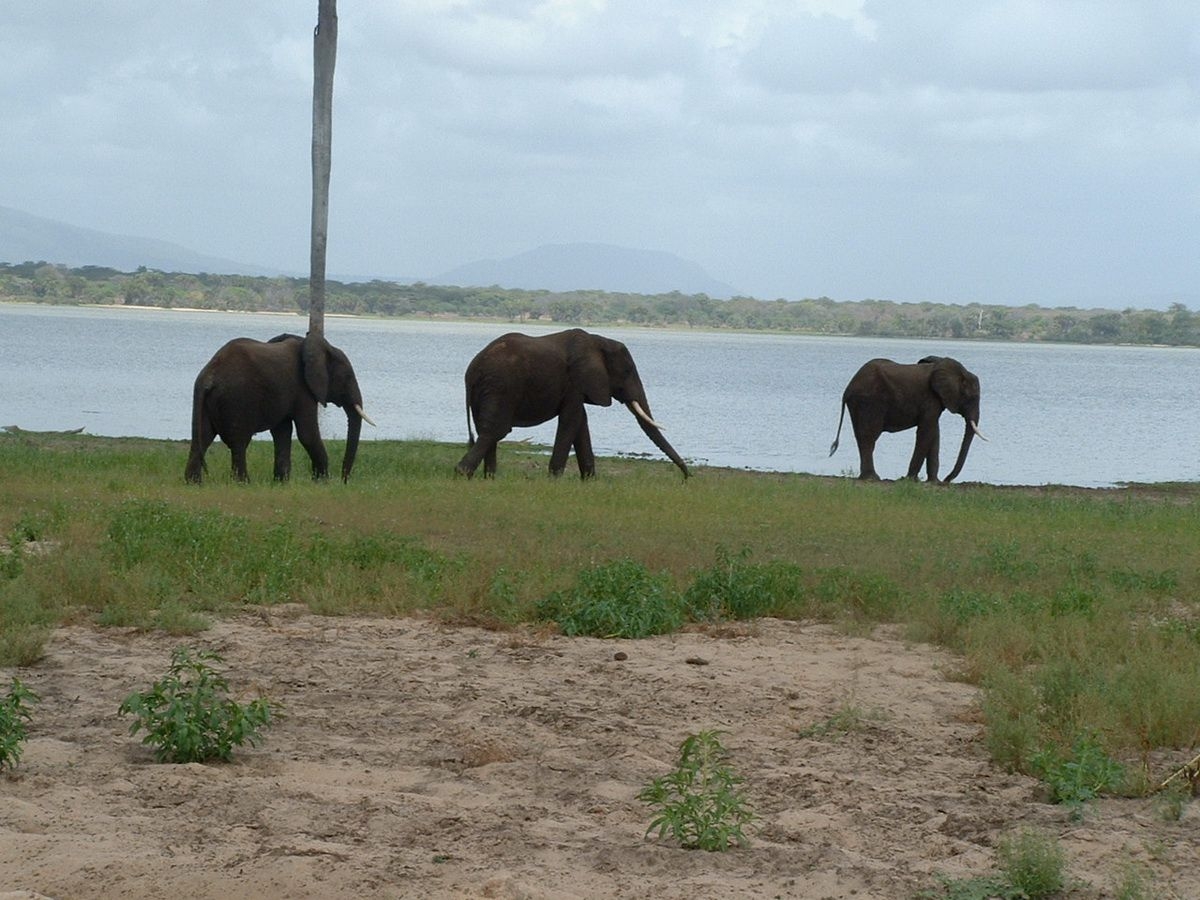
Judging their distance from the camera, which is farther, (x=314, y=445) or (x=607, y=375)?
(x=607, y=375)

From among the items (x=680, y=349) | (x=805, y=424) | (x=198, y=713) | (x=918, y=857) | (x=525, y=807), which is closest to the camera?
(x=918, y=857)

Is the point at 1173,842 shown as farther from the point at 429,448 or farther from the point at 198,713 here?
the point at 429,448

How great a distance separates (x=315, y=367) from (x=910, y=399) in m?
10.5

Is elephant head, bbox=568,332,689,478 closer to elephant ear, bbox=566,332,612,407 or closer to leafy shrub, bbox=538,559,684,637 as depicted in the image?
elephant ear, bbox=566,332,612,407

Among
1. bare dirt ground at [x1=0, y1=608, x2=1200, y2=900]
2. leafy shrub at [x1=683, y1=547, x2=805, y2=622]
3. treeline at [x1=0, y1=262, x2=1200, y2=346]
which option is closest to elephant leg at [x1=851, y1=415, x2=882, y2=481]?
leafy shrub at [x1=683, y1=547, x2=805, y2=622]

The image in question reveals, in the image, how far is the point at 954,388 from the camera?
25.4 meters

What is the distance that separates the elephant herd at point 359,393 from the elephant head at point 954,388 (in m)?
5.71

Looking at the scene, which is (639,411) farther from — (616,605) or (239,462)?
(616,605)

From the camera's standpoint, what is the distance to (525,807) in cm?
659

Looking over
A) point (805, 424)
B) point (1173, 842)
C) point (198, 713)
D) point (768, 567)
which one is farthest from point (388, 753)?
point (805, 424)

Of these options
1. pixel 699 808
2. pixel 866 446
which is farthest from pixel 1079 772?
pixel 866 446

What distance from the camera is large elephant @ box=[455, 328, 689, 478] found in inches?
797

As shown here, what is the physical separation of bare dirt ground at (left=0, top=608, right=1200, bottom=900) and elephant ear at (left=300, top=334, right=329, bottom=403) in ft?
30.4

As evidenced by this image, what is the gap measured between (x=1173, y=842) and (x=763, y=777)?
1.73m
